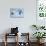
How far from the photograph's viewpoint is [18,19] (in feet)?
22.0

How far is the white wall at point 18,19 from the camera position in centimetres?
665

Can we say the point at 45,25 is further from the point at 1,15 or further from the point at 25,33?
the point at 1,15

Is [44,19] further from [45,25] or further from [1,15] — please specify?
[1,15]

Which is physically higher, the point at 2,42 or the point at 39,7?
the point at 39,7

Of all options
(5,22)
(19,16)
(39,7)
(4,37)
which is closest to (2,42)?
(4,37)

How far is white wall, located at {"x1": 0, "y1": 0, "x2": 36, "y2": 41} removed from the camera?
6652 mm

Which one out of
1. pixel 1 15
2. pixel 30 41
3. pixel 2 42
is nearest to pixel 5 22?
pixel 1 15

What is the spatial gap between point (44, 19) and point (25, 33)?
1.02 m

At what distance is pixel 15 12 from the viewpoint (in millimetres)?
6660

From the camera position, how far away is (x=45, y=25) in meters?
6.72

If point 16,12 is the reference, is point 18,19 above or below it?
below

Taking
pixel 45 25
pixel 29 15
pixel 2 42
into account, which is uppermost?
pixel 29 15

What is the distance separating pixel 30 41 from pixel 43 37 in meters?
0.58

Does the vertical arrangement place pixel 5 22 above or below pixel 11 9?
below
